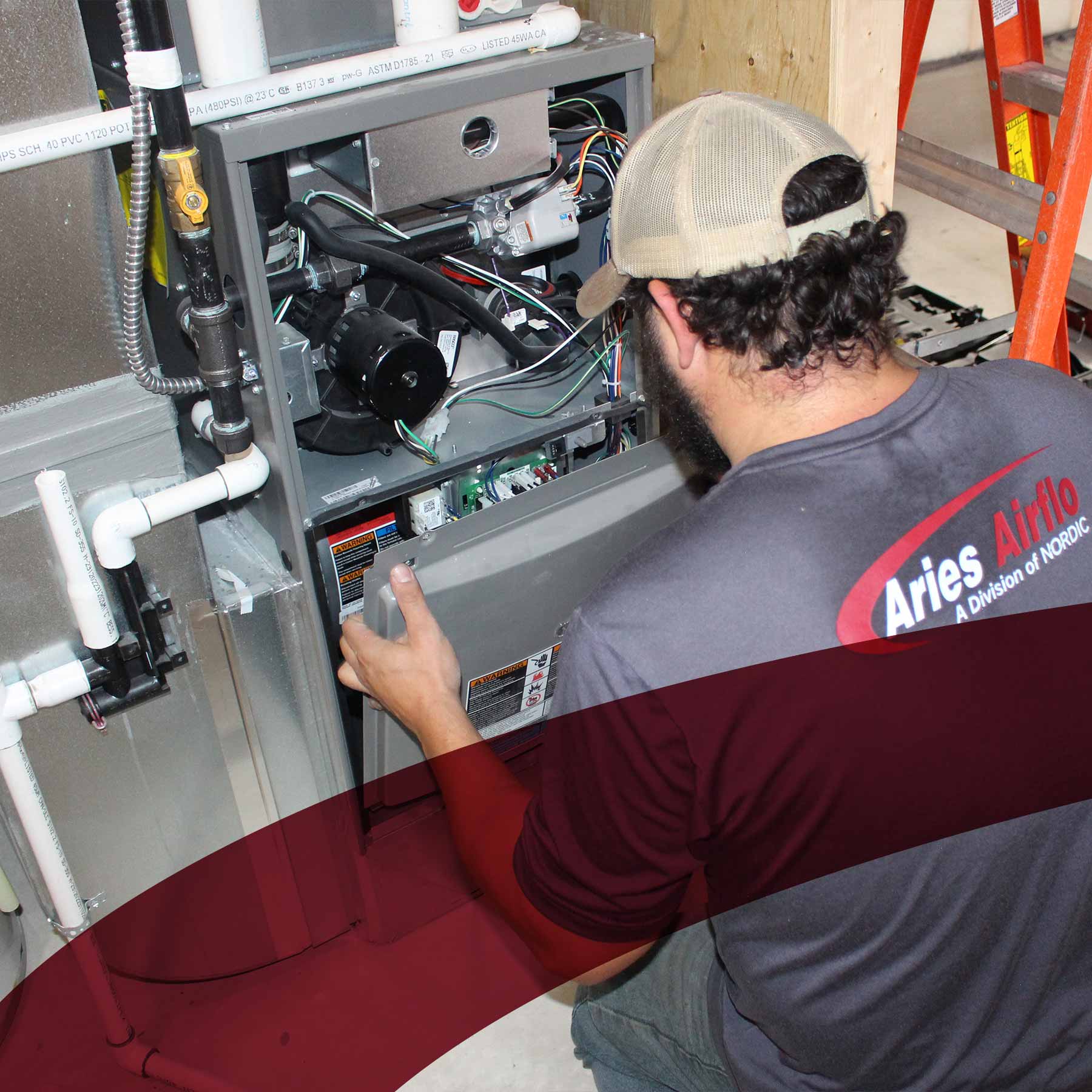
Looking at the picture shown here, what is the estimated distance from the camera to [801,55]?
55.2 inches

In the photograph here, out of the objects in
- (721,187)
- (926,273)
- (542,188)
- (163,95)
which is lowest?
(926,273)

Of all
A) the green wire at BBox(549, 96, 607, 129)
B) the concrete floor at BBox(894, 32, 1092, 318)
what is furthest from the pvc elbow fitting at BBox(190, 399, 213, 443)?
the concrete floor at BBox(894, 32, 1092, 318)

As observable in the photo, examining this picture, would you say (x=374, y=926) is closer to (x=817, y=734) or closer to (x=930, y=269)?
(x=817, y=734)

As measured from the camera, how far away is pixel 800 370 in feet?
3.34

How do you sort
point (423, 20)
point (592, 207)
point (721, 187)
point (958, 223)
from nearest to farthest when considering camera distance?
point (721, 187)
point (423, 20)
point (592, 207)
point (958, 223)

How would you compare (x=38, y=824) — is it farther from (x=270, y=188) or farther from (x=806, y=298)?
(x=806, y=298)

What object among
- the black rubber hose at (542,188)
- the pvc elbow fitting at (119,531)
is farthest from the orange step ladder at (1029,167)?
the pvc elbow fitting at (119,531)

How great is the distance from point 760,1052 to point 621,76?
124cm

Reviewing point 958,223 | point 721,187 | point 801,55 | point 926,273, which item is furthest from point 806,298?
point 958,223

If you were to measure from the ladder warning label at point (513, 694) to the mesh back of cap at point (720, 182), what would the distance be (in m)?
0.66

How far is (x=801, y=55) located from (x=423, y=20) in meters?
0.48

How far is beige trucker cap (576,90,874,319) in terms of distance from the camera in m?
1.02

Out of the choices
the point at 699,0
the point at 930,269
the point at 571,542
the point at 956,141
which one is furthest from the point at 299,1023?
the point at 956,141

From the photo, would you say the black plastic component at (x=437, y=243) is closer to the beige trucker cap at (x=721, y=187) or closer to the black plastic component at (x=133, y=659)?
the beige trucker cap at (x=721, y=187)
